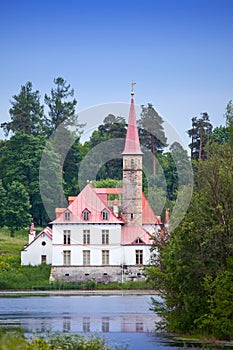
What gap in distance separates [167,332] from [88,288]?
3765 cm

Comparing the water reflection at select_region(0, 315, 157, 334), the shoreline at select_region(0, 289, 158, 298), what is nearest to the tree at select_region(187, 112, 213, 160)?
the shoreline at select_region(0, 289, 158, 298)

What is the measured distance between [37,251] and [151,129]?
2040 centimetres

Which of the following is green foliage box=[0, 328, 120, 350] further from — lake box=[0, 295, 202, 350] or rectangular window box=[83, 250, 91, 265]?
rectangular window box=[83, 250, 91, 265]

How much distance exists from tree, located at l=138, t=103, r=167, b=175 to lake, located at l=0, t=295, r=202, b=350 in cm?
2819

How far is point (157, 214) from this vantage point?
3366 inches

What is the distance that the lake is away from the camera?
130 ft

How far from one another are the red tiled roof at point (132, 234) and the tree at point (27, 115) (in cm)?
3297

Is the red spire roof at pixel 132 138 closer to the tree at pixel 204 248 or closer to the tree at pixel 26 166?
the tree at pixel 26 166

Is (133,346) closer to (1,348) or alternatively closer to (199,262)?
(199,262)

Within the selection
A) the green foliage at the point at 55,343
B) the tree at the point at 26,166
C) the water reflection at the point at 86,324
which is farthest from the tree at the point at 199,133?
the green foliage at the point at 55,343

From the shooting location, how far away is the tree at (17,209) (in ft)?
298

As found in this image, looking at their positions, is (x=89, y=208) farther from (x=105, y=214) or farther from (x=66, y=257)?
(x=66, y=257)

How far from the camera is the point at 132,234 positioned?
82.1 m

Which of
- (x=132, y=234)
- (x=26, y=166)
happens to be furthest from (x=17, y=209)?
(x=132, y=234)
